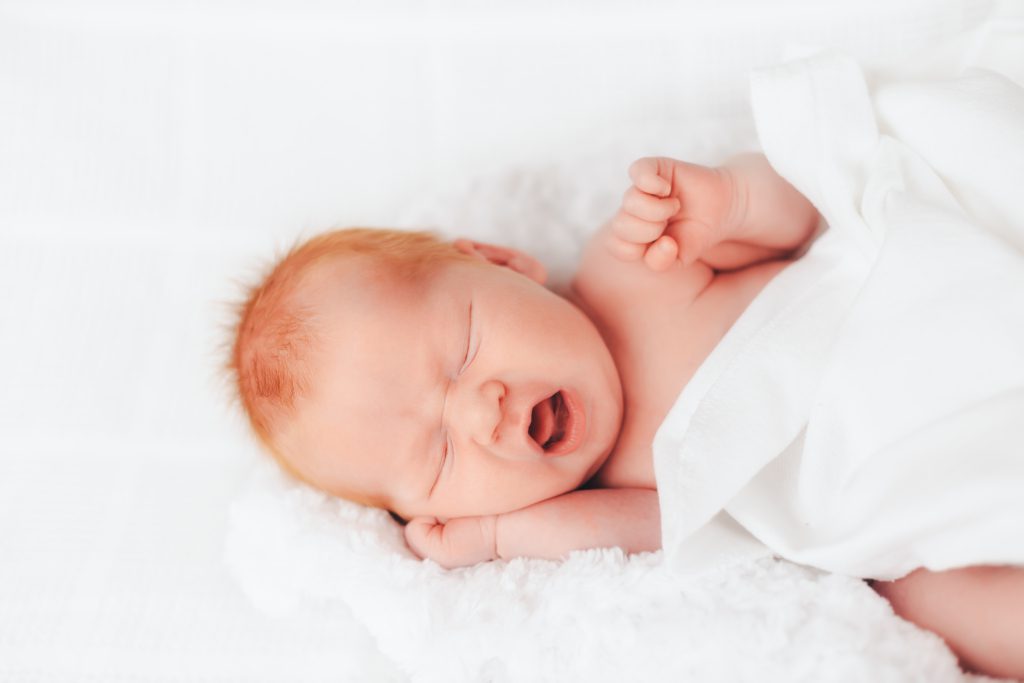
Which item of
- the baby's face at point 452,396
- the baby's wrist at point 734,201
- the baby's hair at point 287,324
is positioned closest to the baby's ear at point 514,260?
the baby's hair at point 287,324

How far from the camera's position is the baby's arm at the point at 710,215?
48.4 inches

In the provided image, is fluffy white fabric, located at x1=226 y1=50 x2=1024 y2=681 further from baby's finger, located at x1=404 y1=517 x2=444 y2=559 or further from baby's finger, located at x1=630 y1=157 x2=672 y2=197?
baby's finger, located at x1=630 y1=157 x2=672 y2=197

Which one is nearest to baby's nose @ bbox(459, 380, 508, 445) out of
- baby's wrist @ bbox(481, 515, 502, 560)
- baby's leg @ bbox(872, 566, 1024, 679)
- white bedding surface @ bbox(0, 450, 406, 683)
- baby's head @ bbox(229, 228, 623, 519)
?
baby's head @ bbox(229, 228, 623, 519)

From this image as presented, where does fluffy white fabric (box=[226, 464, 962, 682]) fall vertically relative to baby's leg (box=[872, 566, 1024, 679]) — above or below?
below

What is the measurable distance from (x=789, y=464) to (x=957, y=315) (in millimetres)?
268

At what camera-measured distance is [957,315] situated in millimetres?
1017

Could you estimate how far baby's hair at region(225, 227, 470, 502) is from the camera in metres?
1.23

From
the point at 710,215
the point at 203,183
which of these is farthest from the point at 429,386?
the point at 203,183

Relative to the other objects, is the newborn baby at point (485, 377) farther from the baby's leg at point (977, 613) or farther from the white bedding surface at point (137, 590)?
the baby's leg at point (977, 613)

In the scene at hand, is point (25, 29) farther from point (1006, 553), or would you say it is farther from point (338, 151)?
point (1006, 553)

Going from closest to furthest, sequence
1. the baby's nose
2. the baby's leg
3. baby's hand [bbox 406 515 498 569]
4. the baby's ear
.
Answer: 1. the baby's leg
2. the baby's nose
3. baby's hand [bbox 406 515 498 569]
4. the baby's ear

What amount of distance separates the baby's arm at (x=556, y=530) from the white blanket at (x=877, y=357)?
5.7 inches

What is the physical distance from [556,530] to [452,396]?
220 millimetres

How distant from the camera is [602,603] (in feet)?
3.63
